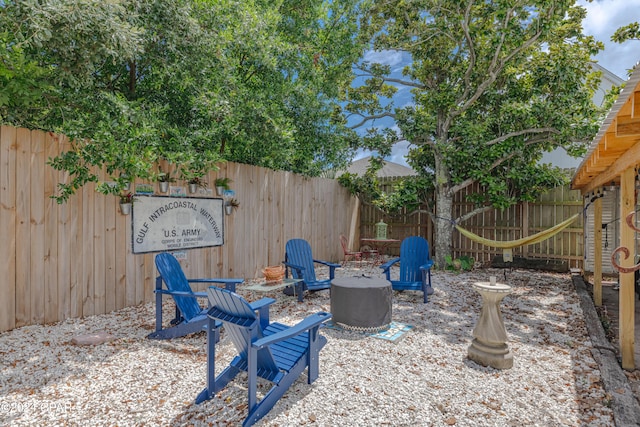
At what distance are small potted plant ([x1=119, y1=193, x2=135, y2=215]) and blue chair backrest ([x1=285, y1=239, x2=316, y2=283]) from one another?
6.67 ft

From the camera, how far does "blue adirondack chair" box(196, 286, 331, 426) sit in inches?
80.2

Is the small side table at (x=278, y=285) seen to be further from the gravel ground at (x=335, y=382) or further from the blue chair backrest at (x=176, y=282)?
the blue chair backrest at (x=176, y=282)

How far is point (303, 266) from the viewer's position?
5137 mm

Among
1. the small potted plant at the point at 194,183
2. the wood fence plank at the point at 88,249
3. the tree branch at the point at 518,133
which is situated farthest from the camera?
the tree branch at the point at 518,133

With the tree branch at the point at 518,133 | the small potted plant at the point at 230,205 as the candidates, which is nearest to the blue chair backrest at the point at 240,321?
the small potted plant at the point at 230,205

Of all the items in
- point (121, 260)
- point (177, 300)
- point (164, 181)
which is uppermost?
point (164, 181)

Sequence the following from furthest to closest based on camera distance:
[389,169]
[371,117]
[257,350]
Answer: [389,169]
[371,117]
[257,350]

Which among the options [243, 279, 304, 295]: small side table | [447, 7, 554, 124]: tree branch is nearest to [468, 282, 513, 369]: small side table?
[243, 279, 304, 295]: small side table

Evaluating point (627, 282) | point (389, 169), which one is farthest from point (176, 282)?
point (389, 169)

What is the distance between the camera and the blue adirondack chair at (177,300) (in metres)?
3.28

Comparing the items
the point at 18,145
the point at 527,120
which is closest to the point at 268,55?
the point at 18,145

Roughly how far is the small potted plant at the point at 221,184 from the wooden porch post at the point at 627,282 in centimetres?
468

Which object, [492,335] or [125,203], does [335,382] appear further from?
[125,203]

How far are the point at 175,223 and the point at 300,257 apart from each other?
5.86ft
